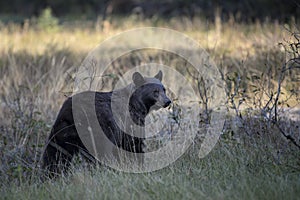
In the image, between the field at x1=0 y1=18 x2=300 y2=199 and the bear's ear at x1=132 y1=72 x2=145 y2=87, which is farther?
the bear's ear at x1=132 y1=72 x2=145 y2=87

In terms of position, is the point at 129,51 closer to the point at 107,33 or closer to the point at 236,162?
the point at 107,33

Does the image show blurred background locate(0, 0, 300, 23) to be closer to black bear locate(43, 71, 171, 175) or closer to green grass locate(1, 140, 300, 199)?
black bear locate(43, 71, 171, 175)

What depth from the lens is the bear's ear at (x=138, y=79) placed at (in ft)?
21.2

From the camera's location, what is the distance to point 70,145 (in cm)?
584

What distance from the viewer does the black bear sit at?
5.81 m

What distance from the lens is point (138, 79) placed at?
6484 mm

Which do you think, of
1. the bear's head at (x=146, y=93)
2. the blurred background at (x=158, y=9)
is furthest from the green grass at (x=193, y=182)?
the blurred background at (x=158, y=9)

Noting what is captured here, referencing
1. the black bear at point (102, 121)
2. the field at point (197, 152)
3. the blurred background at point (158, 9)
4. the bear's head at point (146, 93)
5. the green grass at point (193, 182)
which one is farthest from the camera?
the blurred background at point (158, 9)

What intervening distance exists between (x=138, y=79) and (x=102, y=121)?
0.85m

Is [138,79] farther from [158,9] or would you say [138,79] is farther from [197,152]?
[158,9]

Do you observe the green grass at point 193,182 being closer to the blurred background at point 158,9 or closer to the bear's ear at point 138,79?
the bear's ear at point 138,79

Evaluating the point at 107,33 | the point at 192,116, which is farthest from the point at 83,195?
the point at 107,33

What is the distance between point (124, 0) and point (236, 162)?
21287 mm

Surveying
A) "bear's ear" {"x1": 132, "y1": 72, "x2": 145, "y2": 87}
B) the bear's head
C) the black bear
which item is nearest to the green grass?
the black bear
